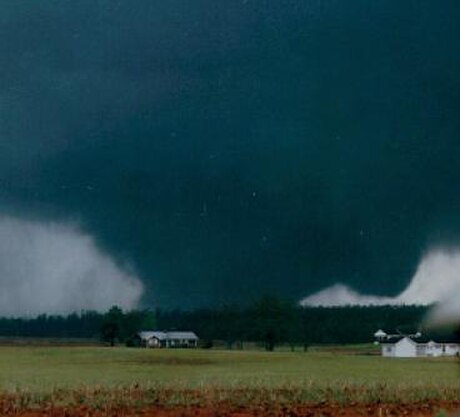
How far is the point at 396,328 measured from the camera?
4112 inches

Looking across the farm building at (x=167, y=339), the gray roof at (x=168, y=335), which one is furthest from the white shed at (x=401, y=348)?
the gray roof at (x=168, y=335)

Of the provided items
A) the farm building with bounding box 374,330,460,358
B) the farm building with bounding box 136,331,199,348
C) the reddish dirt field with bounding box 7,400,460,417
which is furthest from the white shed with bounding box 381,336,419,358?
the reddish dirt field with bounding box 7,400,460,417

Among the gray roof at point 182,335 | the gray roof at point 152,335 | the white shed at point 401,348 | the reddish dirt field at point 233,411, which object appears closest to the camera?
the reddish dirt field at point 233,411

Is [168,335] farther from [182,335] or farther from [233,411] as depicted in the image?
[233,411]

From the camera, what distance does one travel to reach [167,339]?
106062 mm

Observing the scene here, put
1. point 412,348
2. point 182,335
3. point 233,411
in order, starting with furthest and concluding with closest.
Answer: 1. point 182,335
2. point 412,348
3. point 233,411

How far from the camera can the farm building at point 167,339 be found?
10481cm

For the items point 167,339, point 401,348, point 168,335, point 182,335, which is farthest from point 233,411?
point 182,335

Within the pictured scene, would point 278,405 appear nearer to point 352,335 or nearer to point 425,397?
point 425,397

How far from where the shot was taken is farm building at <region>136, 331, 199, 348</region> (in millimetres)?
104812

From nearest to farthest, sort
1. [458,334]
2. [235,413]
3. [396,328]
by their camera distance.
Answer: [458,334], [235,413], [396,328]

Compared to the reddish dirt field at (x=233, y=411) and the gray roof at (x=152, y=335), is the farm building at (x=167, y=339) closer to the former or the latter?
the gray roof at (x=152, y=335)

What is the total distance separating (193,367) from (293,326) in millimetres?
58830

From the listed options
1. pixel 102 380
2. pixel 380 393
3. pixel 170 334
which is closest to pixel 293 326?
pixel 170 334
